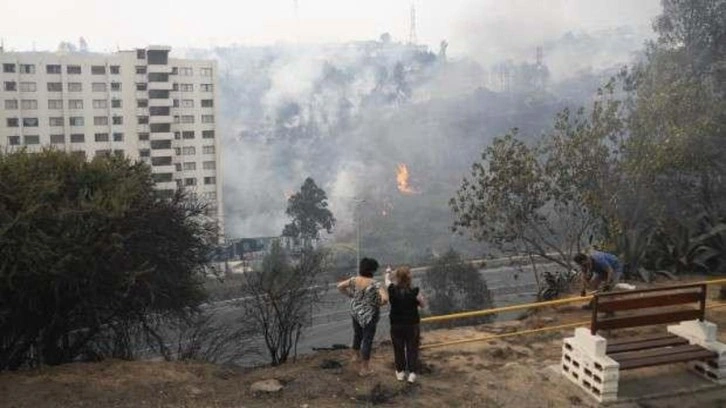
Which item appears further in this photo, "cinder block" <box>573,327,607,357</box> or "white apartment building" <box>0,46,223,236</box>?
"white apartment building" <box>0,46,223,236</box>

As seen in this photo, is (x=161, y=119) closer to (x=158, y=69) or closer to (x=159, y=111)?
(x=159, y=111)

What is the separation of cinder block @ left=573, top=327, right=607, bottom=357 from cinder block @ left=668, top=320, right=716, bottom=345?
1.06 metres

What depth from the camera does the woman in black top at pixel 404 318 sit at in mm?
5828

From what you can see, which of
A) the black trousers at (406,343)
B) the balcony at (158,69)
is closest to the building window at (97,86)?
the balcony at (158,69)

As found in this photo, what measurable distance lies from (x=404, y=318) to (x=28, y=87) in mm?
59559

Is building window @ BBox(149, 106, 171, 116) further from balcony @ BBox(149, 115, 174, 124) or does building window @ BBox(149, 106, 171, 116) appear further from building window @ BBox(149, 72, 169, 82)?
building window @ BBox(149, 72, 169, 82)

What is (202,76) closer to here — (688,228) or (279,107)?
(688,228)

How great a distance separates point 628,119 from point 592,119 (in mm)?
809

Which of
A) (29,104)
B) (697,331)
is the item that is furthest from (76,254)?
(29,104)

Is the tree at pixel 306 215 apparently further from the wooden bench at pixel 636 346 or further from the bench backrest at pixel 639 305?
the bench backrest at pixel 639 305

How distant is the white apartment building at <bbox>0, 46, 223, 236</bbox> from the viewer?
187 ft

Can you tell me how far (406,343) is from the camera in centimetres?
602

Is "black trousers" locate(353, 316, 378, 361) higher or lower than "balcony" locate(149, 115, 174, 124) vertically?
lower

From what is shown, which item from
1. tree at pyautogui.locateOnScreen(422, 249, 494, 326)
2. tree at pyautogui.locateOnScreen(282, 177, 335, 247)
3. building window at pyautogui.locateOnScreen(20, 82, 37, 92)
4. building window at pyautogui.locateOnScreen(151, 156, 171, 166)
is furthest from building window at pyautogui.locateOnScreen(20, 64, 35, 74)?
tree at pyautogui.locateOnScreen(422, 249, 494, 326)
